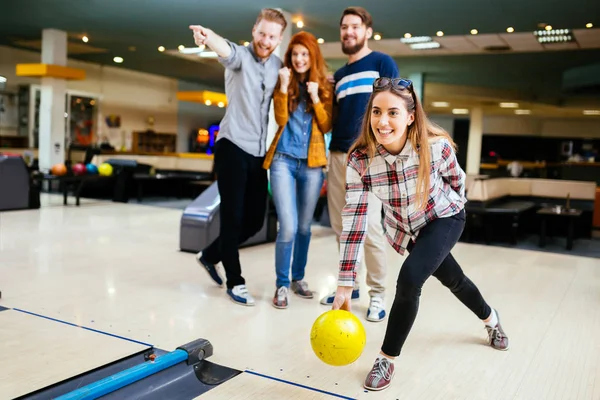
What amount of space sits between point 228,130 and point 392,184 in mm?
1180

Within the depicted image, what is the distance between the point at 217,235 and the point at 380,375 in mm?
2961

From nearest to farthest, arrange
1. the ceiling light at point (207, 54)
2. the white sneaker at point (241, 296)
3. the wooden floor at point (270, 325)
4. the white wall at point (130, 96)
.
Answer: the wooden floor at point (270, 325) → the white sneaker at point (241, 296) → the ceiling light at point (207, 54) → the white wall at point (130, 96)

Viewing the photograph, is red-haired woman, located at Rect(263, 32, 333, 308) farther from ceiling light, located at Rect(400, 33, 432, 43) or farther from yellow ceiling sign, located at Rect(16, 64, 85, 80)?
yellow ceiling sign, located at Rect(16, 64, 85, 80)

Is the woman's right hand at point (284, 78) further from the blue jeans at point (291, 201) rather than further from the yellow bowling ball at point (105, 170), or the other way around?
the yellow bowling ball at point (105, 170)

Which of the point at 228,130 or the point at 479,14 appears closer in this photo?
the point at 228,130

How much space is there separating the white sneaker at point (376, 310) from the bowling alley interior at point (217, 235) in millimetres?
57

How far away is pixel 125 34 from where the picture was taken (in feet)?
38.1

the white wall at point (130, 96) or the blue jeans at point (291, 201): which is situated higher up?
the white wall at point (130, 96)

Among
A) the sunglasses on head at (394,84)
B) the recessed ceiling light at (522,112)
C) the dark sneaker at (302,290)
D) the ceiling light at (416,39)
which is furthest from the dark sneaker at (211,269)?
the recessed ceiling light at (522,112)

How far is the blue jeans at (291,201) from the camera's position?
3.09m

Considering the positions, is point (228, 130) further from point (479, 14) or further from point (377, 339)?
point (479, 14)

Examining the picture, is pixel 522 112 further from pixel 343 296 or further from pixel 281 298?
pixel 343 296

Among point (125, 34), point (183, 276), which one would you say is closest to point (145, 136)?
point (125, 34)

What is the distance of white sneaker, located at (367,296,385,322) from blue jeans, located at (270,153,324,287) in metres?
0.49
